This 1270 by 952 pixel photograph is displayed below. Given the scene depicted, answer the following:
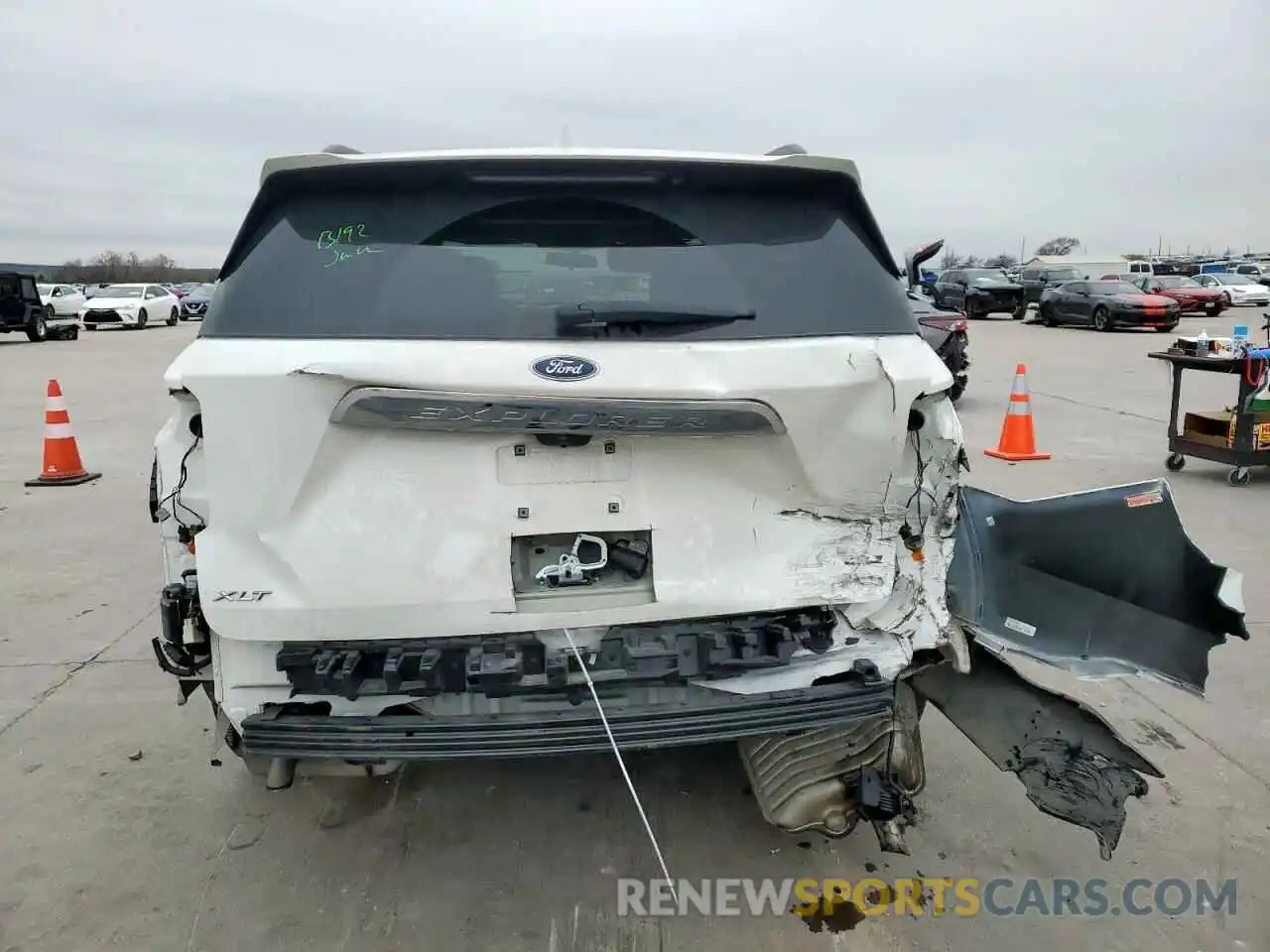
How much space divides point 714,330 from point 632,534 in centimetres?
57

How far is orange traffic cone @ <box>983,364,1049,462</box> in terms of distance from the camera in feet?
28.7

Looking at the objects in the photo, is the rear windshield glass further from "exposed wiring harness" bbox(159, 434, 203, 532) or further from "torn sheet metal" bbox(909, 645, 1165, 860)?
"torn sheet metal" bbox(909, 645, 1165, 860)

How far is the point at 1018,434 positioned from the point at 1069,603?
21.2 feet

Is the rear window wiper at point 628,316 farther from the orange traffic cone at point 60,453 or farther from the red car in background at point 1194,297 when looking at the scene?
the red car in background at point 1194,297

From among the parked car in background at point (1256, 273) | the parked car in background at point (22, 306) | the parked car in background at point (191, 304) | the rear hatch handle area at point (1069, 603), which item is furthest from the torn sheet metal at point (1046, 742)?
the parked car in background at point (1256, 273)

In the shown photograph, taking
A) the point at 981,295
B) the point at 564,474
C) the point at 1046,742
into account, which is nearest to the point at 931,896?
the point at 1046,742

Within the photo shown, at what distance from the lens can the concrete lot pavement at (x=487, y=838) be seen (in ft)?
8.50

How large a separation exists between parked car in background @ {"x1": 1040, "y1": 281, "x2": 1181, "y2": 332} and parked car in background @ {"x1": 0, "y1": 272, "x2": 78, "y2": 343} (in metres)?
29.0

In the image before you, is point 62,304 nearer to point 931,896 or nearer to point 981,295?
point 981,295

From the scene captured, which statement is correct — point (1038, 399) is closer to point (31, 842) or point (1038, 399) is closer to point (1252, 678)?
point (1252, 678)

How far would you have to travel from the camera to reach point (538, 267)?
2436 millimetres

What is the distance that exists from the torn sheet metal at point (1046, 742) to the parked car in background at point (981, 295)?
28376 millimetres

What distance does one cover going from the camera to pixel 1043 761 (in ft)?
8.83

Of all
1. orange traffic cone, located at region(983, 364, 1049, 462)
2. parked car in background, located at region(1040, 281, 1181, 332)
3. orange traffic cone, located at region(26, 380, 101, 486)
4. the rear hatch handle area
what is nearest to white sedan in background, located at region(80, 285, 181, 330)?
orange traffic cone, located at region(26, 380, 101, 486)
